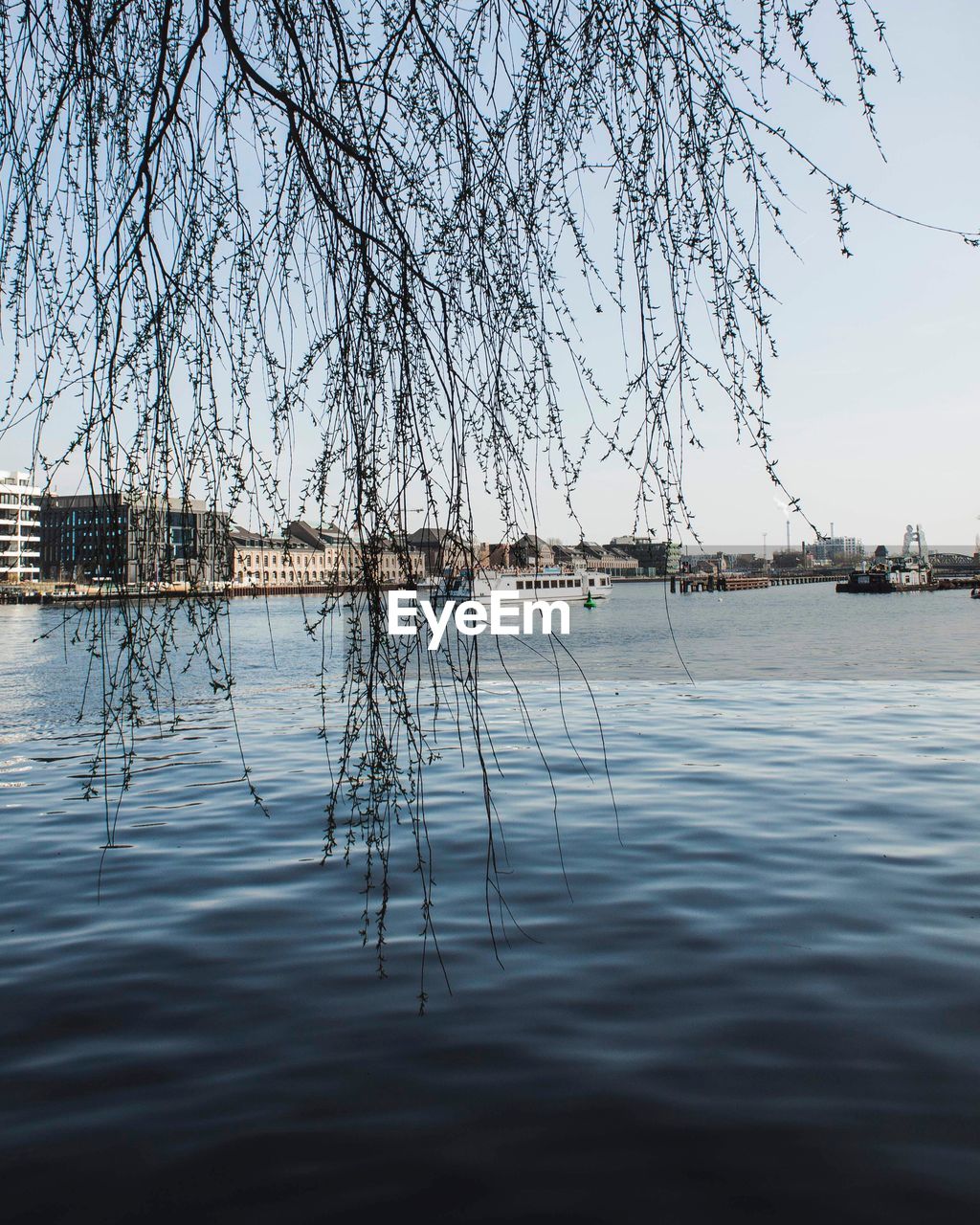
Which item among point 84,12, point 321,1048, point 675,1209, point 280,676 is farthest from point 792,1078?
point 280,676

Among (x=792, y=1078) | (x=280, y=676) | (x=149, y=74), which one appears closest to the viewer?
(x=149, y=74)

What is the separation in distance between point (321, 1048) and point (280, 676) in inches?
926

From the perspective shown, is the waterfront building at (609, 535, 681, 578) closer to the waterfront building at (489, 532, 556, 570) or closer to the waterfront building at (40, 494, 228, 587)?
the waterfront building at (489, 532, 556, 570)

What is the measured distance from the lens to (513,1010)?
4.47 meters

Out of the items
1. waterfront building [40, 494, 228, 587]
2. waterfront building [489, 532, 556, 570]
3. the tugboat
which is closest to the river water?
waterfront building [40, 494, 228, 587]

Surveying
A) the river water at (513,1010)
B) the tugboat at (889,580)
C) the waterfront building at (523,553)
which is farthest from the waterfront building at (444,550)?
the tugboat at (889,580)

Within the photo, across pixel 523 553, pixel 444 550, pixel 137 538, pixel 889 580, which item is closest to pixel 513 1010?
pixel 523 553

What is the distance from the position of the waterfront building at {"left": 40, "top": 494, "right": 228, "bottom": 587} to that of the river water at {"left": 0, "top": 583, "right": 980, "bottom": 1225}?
0.95 feet

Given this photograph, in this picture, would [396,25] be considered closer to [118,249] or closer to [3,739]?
[118,249]

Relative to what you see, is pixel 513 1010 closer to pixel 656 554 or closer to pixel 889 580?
pixel 656 554

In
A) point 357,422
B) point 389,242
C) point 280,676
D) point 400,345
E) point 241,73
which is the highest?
point 241,73

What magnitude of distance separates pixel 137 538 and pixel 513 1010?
8.58 feet

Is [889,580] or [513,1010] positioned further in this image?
[889,580]

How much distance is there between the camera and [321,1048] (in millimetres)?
4125
